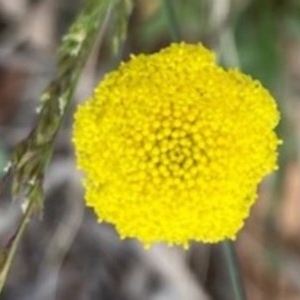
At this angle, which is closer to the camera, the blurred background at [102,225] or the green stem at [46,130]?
the green stem at [46,130]

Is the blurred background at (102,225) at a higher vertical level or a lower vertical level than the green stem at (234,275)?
higher

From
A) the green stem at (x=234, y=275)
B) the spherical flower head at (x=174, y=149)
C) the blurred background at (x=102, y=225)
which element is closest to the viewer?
the spherical flower head at (x=174, y=149)

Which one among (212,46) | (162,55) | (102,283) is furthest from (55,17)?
(162,55)

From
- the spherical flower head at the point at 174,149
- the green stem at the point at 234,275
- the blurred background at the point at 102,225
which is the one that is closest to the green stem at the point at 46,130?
the spherical flower head at the point at 174,149

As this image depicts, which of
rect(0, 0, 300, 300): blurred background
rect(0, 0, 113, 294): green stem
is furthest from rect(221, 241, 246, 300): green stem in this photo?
rect(0, 0, 300, 300): blurred background

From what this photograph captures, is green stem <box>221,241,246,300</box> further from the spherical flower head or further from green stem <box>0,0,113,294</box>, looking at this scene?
green stem <box>0,0,113,294</box>

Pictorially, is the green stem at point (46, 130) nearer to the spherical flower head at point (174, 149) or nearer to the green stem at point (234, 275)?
the spherical flower head at point (174, 149)
